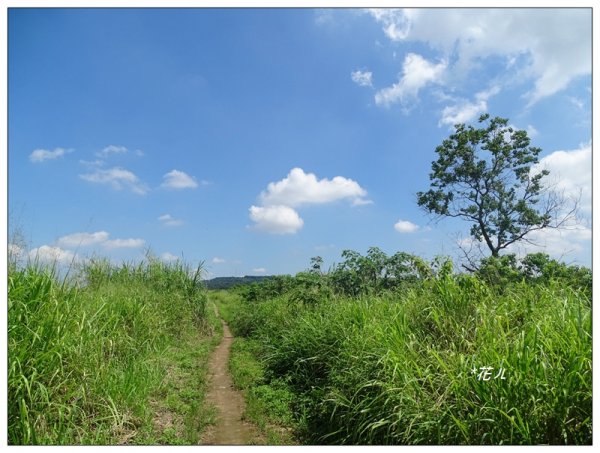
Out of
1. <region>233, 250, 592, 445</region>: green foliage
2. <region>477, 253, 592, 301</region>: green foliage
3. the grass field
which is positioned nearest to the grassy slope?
the grass field

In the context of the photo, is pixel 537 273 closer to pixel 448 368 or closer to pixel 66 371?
pixel 448 368

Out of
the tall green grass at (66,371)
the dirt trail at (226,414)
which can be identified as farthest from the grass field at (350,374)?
the dirt trail at (226,414)

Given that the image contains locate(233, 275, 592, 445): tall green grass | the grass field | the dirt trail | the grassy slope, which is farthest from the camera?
the grassy slope

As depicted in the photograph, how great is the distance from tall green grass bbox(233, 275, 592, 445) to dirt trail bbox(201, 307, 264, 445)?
729mm

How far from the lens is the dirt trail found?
4.91 m

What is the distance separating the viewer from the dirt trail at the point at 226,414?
16.1ft

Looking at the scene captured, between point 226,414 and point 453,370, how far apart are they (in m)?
3.23

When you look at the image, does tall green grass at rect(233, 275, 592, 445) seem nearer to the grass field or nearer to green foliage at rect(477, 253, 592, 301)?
the grass field

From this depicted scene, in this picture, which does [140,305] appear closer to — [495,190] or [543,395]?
[543,395]

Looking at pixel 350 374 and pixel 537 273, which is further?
pixel 537 273

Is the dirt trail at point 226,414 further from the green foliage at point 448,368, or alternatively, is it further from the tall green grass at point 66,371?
the tall green grass at point 66,371

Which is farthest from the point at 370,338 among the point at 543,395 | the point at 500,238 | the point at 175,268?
the point at 500,238

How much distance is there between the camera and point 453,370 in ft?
12.9

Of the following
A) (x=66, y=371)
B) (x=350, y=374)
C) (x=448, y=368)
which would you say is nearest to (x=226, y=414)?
(x=350, y=374)
